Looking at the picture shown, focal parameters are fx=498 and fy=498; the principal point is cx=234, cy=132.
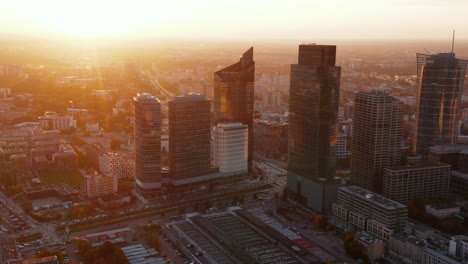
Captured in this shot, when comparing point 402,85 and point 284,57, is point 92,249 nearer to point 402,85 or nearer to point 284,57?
point 284,57

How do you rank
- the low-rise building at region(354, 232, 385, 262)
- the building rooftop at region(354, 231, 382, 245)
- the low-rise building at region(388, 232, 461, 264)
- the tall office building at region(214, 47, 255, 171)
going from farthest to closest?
1. the tall office building at region(214, 47, 255, 171)
2. the building rooftop at region(354, 231, 382, 245)
3. the low-rise building at region(354, 232, 385, 262)
4. the low-rise building at region(388, 232, 461, 264)

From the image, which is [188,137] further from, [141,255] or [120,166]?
[141,255]

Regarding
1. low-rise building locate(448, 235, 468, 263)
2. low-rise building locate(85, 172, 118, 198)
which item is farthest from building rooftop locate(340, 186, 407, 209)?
low-rise building locate(85, 172, 118, 198)

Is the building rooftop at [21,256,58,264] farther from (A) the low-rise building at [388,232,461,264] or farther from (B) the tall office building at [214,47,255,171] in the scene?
(B) the tall office building at [214,47,255,171]

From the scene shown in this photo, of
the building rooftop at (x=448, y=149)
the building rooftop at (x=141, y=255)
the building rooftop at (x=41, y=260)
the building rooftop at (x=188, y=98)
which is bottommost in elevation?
the building rooftop at (x=141, y=255)

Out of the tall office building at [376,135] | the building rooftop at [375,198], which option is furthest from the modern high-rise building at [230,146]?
the building rooftop at [375,198]

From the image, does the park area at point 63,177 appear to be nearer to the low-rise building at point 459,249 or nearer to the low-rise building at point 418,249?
the low-rise building at point 418,249
